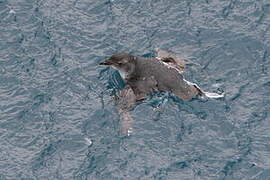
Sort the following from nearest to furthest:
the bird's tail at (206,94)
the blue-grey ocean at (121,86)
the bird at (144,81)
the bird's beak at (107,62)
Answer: the blue-grey ocean at (121,86), the bird at (144,81), the bird's tail at (206,94), the bird's beak at (107,62)

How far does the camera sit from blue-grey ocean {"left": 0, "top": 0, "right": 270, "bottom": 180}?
2636cm

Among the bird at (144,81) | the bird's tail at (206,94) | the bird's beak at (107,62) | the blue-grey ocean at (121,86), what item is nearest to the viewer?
the blue-grey ocean at (121,86)

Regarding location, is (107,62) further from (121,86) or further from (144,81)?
(144,81)

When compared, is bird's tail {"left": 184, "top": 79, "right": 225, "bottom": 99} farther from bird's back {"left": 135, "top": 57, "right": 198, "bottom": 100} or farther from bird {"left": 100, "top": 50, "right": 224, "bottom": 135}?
bird's back {"left": 135, "top": 57, "right": 198, "bottom": 100}

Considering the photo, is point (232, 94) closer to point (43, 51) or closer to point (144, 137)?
point (144, 137)

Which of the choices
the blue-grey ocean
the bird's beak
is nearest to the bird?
the bird's beak

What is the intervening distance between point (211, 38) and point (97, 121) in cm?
816

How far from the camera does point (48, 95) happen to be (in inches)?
1155

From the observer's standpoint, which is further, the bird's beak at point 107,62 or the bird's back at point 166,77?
the bird's beak at point 107,62

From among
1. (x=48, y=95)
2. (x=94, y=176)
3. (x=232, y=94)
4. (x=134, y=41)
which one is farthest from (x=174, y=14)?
(x=94, y=176)

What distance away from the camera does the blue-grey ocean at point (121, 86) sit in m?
26.4

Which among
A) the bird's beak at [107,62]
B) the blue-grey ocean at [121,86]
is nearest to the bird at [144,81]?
the bird's beak at [107,62]

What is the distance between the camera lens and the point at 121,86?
29.5m

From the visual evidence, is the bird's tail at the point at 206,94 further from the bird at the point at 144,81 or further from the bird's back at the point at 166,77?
the bird's back at the point at 166,77
